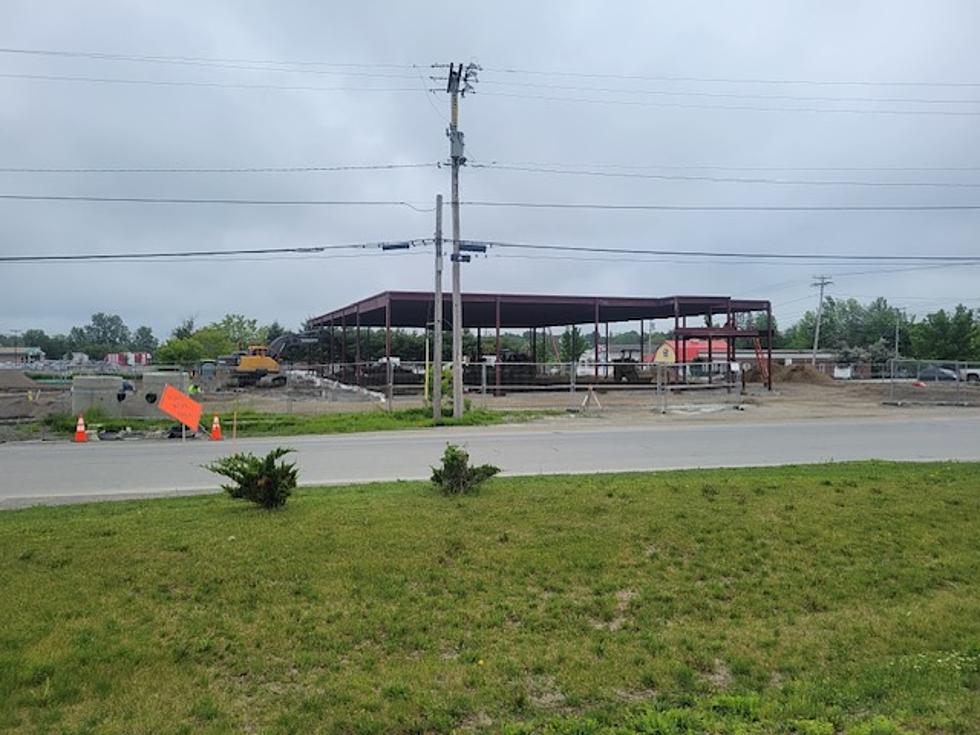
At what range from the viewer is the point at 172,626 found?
4746mm

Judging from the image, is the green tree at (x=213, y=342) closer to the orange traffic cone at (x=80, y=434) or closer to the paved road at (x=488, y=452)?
the orange traffic cone at (x=80, y=434)

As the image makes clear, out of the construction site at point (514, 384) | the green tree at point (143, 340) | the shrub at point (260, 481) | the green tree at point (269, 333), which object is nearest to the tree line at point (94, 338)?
the green tree at point (143, 340)

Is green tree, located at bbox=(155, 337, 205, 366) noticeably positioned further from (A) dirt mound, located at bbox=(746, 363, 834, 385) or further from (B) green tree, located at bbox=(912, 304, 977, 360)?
(B) green tree, located at bbox=(912, 304, 977, 360)

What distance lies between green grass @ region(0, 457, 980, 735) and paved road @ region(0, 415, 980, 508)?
422 centimetres

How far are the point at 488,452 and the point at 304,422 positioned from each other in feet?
30.5

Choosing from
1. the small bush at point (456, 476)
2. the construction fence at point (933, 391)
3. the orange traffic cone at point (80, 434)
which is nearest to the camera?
the small bush at point (456, 476)

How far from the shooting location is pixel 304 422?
22594mm

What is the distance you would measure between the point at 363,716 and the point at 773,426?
64.7 ft

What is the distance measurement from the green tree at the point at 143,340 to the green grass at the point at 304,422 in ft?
551

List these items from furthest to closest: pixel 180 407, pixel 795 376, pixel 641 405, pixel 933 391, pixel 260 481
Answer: pixel 795 376
pixel 933 391
pixel 641 405
pixel 180 407
pixel 260 481

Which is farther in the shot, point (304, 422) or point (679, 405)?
point (679, 405)

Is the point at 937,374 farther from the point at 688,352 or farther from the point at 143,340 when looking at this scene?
the point at 143,340

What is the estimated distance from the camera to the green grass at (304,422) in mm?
21172

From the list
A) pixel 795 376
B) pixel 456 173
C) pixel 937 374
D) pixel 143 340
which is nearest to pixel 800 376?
pixel 795 376
